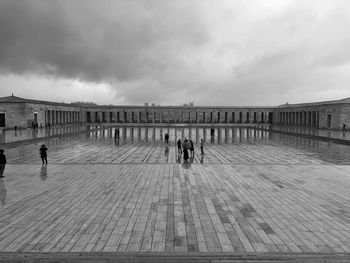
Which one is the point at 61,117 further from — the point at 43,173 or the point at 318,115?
the point at 318,115

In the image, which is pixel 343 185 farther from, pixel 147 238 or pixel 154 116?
pixel 154 116

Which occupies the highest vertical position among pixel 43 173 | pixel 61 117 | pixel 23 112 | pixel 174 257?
pixel 23 112

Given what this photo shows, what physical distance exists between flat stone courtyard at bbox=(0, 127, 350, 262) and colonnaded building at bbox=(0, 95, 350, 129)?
2975 centimetres

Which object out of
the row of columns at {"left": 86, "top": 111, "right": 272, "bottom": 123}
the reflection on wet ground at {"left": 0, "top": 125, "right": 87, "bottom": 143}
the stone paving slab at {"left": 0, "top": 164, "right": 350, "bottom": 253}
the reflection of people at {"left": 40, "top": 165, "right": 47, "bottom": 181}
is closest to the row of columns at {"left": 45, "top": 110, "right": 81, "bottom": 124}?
the row of columns at {"left": 86, "top": 111, "right": 272, "bottom": 123}

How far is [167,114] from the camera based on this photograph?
64.3 metres

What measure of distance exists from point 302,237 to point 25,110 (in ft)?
130

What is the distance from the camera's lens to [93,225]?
6.05 meters

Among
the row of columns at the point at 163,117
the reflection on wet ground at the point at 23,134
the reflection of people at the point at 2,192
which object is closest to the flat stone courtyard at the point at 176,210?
the reflection of people at the point at 2,192

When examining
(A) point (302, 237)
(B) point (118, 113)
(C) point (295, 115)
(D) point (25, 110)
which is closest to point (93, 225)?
(A) point (302, 237)

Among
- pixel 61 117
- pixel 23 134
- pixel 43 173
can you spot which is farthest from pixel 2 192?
pixel 61 117

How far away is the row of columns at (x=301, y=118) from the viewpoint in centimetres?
4749

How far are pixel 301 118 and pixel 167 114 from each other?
91.1 feet

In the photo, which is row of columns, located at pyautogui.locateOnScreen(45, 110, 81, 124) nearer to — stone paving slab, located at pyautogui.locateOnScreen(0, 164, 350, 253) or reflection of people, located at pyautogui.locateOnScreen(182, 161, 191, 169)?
reflection of people, located at pyautogui.locateOnScreen(182, 161, 191, 169)

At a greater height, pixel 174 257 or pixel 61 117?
pixel 61 117
